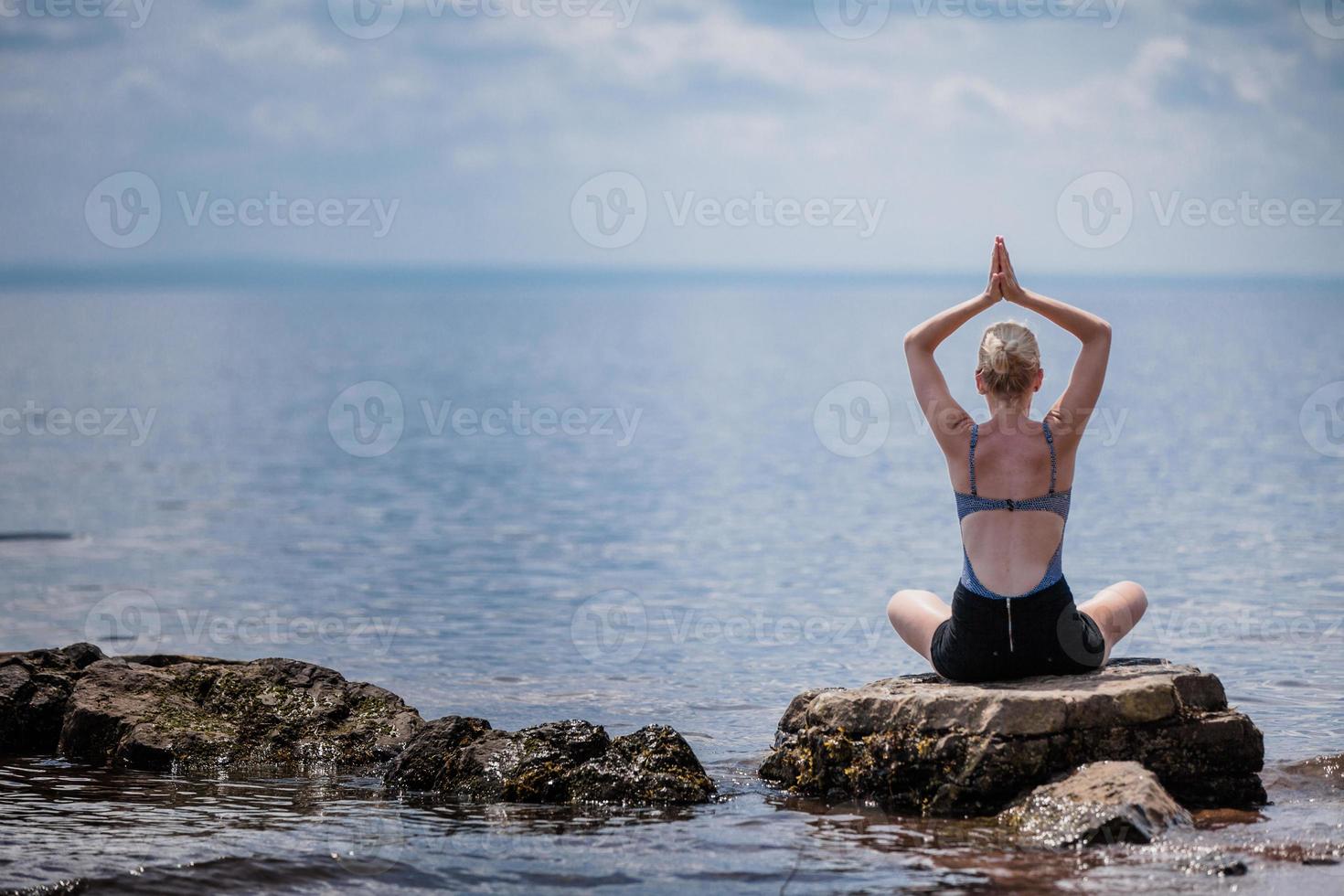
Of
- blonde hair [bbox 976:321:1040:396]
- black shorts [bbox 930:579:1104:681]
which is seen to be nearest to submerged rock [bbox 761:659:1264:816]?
black shorts [bbox 930:579:1104:681]

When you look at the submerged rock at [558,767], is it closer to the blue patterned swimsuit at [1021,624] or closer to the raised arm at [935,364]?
the blue patterned swimsuit at [1021,624]

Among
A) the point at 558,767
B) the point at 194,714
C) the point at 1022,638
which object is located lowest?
the point at 558,767

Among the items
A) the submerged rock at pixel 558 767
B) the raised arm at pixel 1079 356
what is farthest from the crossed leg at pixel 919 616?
the submerged rock at pixel 558 767

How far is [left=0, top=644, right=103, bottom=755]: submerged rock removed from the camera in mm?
9586

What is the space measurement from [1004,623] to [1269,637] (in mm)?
7654

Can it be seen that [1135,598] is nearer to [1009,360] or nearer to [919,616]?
[919,616]

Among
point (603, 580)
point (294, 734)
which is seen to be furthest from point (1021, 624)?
point (603, 580)

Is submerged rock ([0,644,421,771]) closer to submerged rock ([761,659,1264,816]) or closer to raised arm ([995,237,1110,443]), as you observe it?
submerged rock ([761,659,1264,816])

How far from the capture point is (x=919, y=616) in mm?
8109

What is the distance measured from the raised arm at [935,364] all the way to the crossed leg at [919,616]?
3.09 ft

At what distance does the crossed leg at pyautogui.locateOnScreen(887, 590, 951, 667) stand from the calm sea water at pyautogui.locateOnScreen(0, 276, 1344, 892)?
1.07 m

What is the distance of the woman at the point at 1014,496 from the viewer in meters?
7.55

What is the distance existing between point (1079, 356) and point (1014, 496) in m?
0.80

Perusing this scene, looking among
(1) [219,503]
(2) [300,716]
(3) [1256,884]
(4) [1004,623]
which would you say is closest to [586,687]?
(2) [300,716]
